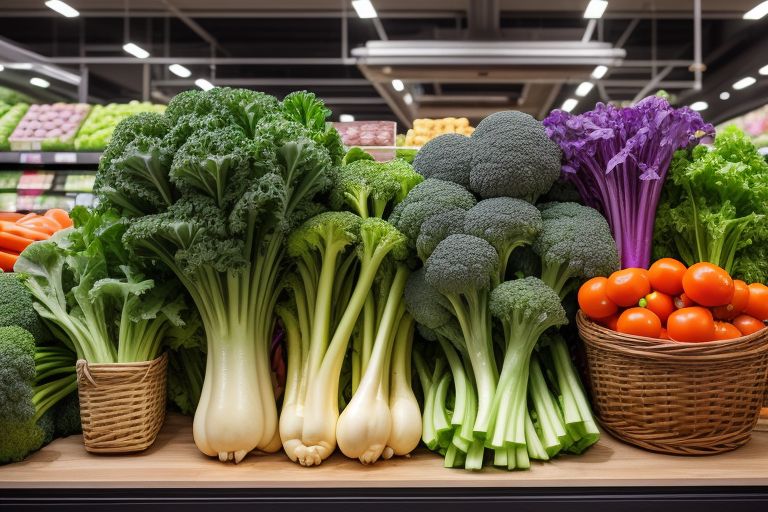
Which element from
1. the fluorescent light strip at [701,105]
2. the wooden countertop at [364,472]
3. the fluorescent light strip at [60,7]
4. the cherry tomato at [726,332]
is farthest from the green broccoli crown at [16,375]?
the fluorescent light strip at [701,105]

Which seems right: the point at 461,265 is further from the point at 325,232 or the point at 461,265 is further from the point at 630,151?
the point at 630,151

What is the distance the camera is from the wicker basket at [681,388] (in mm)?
1210

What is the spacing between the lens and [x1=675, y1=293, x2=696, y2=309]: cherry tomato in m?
1.27

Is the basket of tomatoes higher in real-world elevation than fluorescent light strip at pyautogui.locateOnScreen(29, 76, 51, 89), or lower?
lower

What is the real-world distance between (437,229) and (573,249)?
1.06ft

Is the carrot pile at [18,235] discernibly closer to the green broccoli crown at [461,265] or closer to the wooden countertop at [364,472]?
the wooden countertop at [364,472]

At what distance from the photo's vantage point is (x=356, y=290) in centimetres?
142

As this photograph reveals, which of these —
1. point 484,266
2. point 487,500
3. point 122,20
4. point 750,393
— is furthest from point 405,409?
point 122,20

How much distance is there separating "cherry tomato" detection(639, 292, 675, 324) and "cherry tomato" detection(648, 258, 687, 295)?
0.02m

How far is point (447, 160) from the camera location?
159 cm

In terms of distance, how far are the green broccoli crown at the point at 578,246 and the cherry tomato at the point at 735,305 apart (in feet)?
0.79

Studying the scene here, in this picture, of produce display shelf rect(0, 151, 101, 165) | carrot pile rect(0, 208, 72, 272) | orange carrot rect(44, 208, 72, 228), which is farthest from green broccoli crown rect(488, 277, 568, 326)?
produce display shelf rect(0, 151, 101, 165)

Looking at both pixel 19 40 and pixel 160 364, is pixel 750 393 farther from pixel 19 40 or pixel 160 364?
pixel 19 40

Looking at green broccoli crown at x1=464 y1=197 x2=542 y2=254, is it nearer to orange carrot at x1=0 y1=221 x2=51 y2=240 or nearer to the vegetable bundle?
the vegetable bundle
